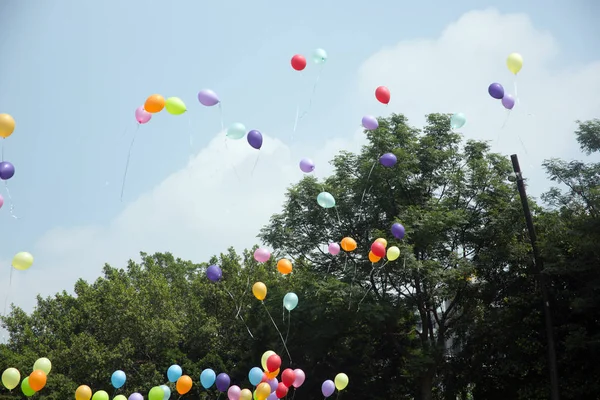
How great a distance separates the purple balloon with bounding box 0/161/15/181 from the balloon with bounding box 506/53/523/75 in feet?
23.3

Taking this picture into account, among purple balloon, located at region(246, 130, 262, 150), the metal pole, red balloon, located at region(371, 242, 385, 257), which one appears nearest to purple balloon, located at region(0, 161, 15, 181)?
purple balloon, located at region(246, 130, 262, 150)

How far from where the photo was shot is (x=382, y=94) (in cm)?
971

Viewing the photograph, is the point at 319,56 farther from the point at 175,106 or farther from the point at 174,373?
the point at 174,373

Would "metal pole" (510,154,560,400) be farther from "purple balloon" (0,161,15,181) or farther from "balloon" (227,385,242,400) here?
"purple balloon" (0,161,15,181)

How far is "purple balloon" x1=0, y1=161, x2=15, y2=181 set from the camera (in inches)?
331

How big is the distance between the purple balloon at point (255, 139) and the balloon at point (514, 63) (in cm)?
378

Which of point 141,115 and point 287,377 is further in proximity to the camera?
point 287,377

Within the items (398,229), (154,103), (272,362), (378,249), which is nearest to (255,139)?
(154,103)

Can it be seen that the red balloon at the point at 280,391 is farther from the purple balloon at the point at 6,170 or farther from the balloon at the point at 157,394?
the purple balloon at the point at 6,170

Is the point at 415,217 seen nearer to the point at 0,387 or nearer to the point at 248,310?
the point at 248,310

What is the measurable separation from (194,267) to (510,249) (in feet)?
62.0

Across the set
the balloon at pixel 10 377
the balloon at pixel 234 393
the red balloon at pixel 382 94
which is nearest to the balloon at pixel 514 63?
the red balloon at pixel 382 94

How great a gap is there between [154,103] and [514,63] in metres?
5.12

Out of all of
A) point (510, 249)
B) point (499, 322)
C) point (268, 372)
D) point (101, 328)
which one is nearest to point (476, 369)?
point (499, 322)
